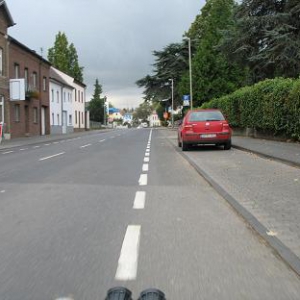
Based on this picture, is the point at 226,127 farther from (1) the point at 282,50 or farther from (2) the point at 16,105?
(2) the point at 16,105

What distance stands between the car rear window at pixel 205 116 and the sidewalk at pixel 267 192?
4398 millimetres

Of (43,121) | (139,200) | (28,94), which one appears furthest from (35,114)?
(139,200)

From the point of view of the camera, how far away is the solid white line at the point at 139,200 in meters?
7.73

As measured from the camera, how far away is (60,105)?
58.6m

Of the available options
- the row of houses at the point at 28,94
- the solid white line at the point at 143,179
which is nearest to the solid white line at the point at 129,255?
the solid white line at the point at 143,179

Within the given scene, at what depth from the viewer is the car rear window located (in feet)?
64.5

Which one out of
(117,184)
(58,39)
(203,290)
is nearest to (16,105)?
(117,184)

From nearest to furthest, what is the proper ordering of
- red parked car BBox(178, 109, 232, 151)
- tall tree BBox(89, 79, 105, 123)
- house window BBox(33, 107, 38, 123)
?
red parked car BBox(178, 109, 232, 151), house window BBox(33, 107, 38, 123), tall tree BBox(89, 79, 105, 123)

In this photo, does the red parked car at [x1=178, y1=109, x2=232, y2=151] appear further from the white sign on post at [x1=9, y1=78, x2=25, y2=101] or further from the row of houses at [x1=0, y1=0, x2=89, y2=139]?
the white sign on post at [x1=9, y1=78, x2=25, y2=101]

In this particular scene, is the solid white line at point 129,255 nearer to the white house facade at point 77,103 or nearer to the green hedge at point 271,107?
the green hedge at point 271,107

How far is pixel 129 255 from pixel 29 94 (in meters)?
39.7

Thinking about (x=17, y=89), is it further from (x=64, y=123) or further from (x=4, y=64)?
(x=64, y=123)

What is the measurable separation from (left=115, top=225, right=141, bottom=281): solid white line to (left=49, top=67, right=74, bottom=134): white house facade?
47786 millimetres

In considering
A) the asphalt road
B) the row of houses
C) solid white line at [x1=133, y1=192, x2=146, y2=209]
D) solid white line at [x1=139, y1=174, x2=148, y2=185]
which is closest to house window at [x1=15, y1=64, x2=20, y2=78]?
the row of houses
